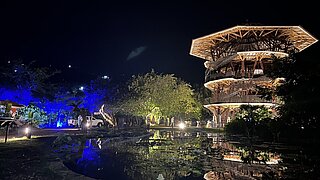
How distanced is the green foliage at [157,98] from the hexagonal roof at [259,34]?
13.7m

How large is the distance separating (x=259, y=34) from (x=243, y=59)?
4.89m

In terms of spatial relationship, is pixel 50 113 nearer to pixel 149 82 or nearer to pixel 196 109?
pixel 149 82

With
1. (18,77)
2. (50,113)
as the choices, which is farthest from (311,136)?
(18,77)

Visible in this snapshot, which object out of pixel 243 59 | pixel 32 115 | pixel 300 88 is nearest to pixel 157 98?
pixel 243 59

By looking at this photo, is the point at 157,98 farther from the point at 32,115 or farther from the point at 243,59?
the point at 32,115

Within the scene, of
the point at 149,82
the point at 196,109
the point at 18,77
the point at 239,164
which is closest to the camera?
the point at 239,164

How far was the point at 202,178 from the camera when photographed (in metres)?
7.42

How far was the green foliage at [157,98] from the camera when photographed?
50.3 m

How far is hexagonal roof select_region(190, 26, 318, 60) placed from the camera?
39781 mm

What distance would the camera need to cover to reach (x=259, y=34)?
4238cm

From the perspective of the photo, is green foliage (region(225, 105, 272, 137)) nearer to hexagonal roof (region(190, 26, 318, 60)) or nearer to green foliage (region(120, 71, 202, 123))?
hexagonal roof (region(190, 26, 318, 60))

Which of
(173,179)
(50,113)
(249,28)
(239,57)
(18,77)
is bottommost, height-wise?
(173,179)

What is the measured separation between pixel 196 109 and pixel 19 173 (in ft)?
196

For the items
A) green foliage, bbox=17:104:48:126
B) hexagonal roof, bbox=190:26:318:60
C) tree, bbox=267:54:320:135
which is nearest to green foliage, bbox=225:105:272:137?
tree, bbox=267:54:320:135
